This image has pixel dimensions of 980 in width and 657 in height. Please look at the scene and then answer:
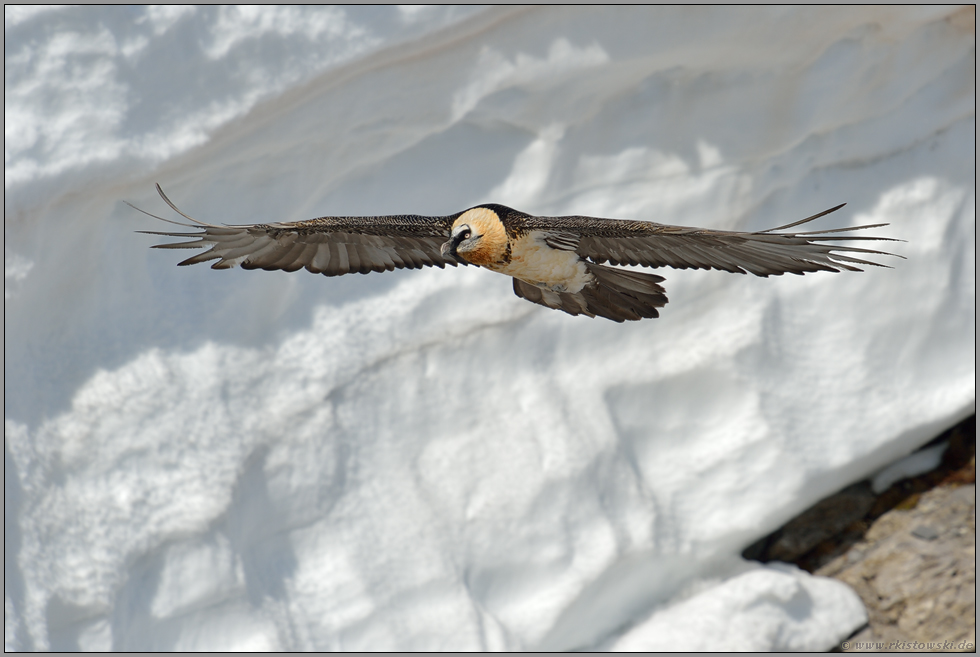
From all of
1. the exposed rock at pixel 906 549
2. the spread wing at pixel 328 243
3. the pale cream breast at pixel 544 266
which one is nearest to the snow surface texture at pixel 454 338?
the exposed rock at pixel 906 549

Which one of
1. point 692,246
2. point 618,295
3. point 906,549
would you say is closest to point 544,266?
point 618,295

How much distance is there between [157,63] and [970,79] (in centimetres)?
521

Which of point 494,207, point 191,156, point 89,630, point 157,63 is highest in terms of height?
point 157,63

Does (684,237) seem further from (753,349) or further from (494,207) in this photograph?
(753,349)

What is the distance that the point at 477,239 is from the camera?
9.77 ft

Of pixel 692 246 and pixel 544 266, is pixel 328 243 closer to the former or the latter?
pixel 544 266

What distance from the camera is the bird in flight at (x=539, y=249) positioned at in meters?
2.93


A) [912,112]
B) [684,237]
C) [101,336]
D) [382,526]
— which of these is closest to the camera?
[684,237]

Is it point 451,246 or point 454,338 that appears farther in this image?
point 454,338

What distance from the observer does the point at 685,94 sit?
234 inches

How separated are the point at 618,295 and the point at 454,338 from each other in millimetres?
2707

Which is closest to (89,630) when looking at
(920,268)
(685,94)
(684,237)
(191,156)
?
(191,156)

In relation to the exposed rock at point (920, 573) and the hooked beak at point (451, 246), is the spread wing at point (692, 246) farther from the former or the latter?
the exposed rock at point (920, 573)

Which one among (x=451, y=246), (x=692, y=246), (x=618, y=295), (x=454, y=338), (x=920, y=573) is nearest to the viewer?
(x=451, y=246)
